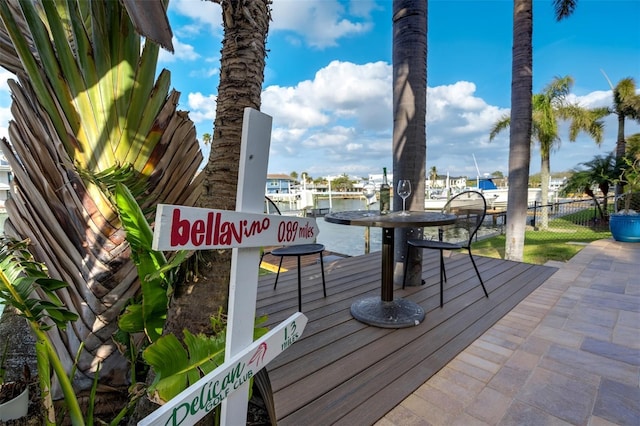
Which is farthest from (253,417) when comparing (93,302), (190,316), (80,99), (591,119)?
(591,119)

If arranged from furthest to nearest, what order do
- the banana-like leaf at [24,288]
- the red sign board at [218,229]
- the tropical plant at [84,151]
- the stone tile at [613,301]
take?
the stone tile at [613,301], the tropical plant at [84,151], the banana-like leaf at [24,288], the red sign board at [218,229]

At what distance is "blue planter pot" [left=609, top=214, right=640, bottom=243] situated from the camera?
519cm

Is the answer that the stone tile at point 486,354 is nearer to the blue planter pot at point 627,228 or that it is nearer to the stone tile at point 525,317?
the stone tile at point 525,317

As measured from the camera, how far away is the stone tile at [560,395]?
51.6 inches

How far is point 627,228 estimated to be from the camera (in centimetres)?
527

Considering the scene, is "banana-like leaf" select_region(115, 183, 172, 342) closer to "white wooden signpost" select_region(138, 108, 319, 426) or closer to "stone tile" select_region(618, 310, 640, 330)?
"white wooden signpost" select_region(138, 108, 319, 426)

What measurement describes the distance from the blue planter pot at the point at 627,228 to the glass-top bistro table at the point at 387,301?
18.3ft

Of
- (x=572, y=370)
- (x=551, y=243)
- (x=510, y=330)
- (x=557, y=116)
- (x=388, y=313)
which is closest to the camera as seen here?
(x=572, y=370)

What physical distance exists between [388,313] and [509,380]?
0.86m

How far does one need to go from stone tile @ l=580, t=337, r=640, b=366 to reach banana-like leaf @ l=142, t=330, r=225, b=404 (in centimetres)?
231

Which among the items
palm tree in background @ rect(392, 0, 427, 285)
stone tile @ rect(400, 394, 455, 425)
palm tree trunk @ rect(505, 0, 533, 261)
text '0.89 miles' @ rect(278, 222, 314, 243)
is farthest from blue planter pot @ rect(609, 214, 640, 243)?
text '0.89 miles' @ rect(278, 222, 314, 243)

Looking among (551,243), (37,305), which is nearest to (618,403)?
(37,305)

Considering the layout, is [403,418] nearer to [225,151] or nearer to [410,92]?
[225,151]

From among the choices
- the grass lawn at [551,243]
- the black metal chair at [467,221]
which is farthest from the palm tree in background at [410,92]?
the grass lawn at [551,243]
